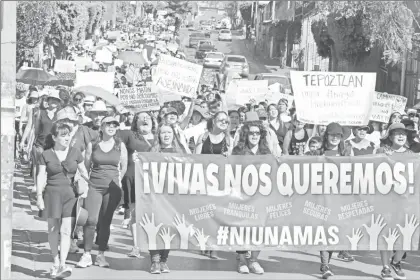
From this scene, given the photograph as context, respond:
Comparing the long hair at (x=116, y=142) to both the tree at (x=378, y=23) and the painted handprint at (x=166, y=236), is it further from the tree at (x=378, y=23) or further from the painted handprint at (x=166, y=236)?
the tree at (x=378, y=23)

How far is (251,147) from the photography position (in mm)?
9242

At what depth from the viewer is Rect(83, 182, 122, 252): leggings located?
9273 millimetres

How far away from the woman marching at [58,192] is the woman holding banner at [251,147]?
5.62 ft

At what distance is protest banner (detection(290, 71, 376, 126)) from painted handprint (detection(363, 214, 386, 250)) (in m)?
2.26

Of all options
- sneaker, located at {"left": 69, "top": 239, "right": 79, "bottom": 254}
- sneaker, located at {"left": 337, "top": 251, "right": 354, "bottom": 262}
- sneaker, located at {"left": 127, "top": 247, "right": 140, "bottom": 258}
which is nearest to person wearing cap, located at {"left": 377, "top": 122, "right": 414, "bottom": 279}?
sneaker, located at {"left": 337, "top": 251, "right": 354, "bottom": 262}

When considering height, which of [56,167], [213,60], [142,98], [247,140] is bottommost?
[56,167]

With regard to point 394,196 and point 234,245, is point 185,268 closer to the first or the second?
point 234,245

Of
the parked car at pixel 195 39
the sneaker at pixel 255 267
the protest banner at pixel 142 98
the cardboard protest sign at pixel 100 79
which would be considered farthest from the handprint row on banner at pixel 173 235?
the parked car at pixel 195 39

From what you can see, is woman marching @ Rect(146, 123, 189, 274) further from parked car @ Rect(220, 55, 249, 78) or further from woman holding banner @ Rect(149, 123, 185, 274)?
parked car @ Rect(220, 55, 249, 78)

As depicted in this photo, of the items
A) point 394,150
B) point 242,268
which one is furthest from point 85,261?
point 394,150

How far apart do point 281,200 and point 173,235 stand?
3.74 feet

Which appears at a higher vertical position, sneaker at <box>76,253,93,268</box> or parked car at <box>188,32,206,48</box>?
parked car at <box>188,32,206,48</box>

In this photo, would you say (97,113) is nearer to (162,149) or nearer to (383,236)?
(162,149)

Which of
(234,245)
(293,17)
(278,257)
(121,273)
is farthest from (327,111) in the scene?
(293,17)
